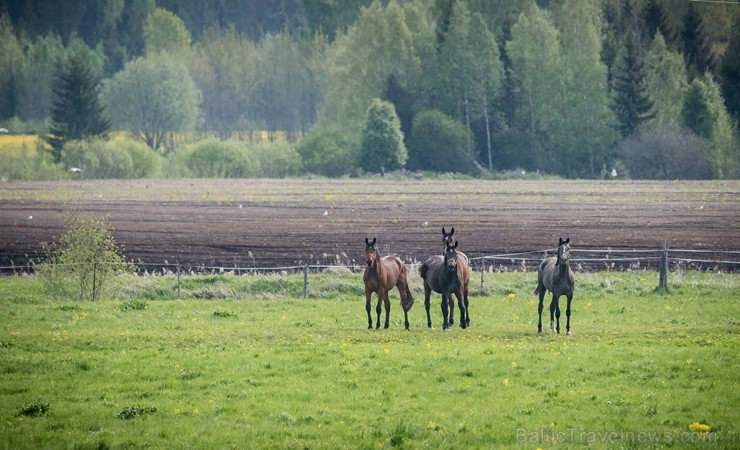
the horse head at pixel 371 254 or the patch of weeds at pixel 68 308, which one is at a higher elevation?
the horse head at pixel 371 254

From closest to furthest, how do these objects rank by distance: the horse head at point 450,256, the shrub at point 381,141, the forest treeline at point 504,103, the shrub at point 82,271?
the horse head at point 450,256
the shrub at point 82,271
the forest treeline at point 504,103
the shrub at point 381,141

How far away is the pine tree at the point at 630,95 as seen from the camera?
104 m

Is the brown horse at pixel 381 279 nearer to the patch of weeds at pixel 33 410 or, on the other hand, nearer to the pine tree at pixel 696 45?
the patch of weeds at pixel 33 410

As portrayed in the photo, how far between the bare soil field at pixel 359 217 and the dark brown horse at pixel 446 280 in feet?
44.8

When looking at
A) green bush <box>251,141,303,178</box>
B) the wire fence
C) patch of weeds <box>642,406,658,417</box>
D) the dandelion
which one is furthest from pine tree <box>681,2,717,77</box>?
the dandelion

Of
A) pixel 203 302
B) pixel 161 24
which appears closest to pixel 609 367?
pixel 203 302

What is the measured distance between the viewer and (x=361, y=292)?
117 ft

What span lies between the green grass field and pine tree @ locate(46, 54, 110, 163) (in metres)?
93.6

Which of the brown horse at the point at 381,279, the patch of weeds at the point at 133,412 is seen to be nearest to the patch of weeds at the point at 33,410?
the patch of weeds at the point at 133,412

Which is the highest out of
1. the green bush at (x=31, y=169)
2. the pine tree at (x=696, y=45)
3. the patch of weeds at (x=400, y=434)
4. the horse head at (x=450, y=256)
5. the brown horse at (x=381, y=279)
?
the pine tree at (x=696, y=45)

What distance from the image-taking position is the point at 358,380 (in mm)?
19328

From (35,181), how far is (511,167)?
46218 millimetres

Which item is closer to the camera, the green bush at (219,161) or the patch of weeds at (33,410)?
the patch of weeds at (33,410)

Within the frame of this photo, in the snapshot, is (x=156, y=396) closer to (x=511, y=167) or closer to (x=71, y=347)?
(x=71, y=347)
